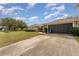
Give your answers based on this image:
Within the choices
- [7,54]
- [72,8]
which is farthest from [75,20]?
[7,54]

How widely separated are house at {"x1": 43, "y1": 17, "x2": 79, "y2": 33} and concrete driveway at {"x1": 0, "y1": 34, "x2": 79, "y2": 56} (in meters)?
0.10

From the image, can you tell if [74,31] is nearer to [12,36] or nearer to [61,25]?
[61,25]

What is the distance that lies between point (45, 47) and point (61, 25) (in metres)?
0.40

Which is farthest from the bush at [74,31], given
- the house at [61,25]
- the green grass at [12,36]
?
the green grass at [12,36]

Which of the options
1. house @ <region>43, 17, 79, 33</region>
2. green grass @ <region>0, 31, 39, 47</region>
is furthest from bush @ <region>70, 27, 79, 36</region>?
green grass @ <region>0, 31, 39, 47</region>

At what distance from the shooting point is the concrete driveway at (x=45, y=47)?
3.69m

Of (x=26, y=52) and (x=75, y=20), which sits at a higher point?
(x=75, y=20)

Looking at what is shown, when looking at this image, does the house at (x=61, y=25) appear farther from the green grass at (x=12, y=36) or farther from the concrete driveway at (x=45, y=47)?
the green grass at (x=12, y=36)

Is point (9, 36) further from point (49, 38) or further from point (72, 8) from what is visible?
point (72, 8)

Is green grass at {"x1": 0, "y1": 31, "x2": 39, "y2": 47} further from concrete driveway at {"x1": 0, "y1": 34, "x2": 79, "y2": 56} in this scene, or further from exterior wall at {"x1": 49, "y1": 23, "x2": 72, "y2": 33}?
exterior wall at {"x1": 49, "y1": 23, "x2": 72, "y2": 33}

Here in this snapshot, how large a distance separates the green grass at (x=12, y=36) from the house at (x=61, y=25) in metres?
0.26

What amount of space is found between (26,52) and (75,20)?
32.7 inches

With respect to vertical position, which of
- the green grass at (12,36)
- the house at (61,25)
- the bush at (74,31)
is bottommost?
the green grass at (12,36)

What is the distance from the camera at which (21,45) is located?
3.76 m
